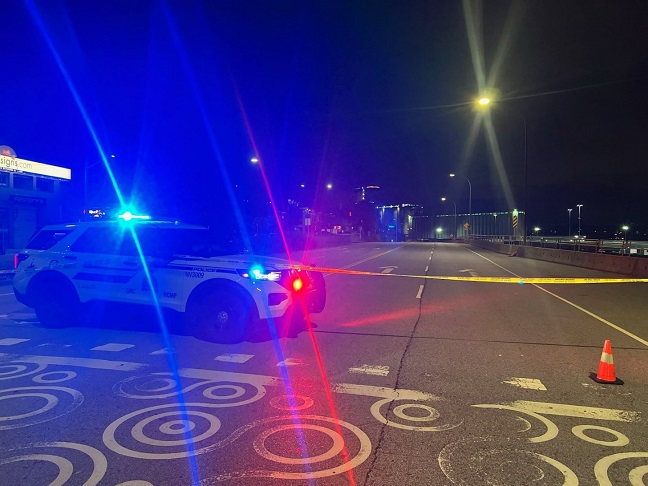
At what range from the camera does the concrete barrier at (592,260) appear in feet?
67.7

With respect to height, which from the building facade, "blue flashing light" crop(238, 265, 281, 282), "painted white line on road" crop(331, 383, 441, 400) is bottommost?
"painted white line on road" crop(331, 383, 441, 400)

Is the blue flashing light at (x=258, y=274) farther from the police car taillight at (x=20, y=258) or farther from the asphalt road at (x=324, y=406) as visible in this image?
the police car taillight at (x=20, y=258)

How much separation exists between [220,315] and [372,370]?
2.65 metres

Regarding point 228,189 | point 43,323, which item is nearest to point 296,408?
point 43,323

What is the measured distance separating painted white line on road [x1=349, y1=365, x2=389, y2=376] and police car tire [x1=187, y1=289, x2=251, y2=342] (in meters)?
1.94

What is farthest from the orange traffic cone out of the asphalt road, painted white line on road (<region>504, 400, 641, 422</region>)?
painted white line on road (<region>504, 400, 641, 422</region>)

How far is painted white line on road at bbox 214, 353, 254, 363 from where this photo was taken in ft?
21.2

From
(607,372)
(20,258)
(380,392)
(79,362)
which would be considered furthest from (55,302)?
(607,372)

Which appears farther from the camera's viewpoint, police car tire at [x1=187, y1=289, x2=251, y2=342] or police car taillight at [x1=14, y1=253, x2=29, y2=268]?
police car taillight at [x1=14, y1=253, x2=29, y2=268]

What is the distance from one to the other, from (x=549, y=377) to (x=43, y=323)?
814 centimetres

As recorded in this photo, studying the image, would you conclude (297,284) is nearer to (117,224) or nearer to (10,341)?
(117,224)

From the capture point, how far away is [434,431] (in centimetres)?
417

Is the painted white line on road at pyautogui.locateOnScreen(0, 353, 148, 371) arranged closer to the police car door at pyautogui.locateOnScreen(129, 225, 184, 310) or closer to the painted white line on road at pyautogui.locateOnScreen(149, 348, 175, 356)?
the painted white line on road at pyautogui.locateOnScreen(149, 348, 175, 356)

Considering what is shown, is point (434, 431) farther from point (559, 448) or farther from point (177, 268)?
point (177, 268)
